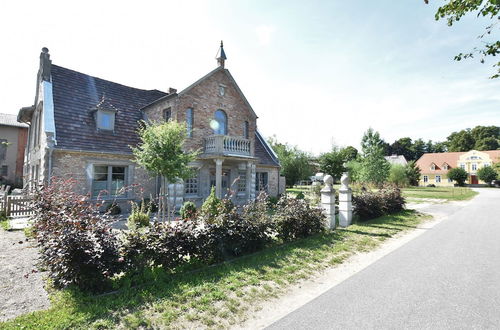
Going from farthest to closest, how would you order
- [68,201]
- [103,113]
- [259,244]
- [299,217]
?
[103,113], [299,217], [259,244], [68,201]

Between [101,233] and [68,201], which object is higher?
[68,201]

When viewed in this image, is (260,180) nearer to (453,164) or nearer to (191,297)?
(191,297)

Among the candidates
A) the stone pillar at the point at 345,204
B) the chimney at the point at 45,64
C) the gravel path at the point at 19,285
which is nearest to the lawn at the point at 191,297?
the gravel path at the point at 19,285

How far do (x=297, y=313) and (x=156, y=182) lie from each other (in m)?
12.9

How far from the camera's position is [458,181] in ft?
177

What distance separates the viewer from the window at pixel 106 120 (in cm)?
1452

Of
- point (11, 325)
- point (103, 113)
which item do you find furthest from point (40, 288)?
point (103, 113)

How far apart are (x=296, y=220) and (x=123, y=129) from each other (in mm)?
12209

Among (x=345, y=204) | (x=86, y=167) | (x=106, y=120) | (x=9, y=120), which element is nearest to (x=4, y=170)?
(x=9, y=120)

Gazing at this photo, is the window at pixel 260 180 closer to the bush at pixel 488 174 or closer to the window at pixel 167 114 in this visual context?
the window at pixel 167 114

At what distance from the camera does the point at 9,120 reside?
2798cm

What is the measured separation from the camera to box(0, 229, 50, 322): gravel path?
4162mm

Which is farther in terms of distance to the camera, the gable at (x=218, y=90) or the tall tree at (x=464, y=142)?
the tall tree at (x=464, y=142)

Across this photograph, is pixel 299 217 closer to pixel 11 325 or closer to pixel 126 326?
pixel 126 326
